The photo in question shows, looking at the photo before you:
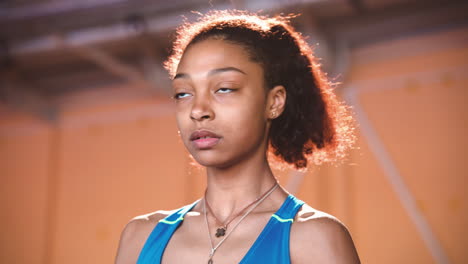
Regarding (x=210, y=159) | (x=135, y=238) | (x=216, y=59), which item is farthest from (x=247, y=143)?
(x=135, y=238)

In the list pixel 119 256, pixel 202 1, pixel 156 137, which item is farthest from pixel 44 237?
pixel 119 256

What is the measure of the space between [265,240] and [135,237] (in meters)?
0.41

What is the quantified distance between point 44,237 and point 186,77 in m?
5.00

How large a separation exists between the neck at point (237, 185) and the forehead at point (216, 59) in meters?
0.24

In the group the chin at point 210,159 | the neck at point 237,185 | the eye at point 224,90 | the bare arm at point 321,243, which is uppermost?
the eye at point 224,90

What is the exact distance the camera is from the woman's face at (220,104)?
1.37 meters

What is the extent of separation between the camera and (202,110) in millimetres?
1361

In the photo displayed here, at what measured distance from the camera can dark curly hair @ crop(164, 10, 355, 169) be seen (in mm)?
1508

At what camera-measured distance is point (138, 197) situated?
5.56 m

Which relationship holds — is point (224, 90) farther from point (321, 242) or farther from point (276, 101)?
point (321, 242)

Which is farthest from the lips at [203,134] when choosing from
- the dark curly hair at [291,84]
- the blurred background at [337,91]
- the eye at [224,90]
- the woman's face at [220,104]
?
the blurred background at [337,91]

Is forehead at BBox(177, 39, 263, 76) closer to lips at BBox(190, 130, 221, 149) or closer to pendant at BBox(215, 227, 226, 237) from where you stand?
lips at BBox(190, 130, 221, 149)

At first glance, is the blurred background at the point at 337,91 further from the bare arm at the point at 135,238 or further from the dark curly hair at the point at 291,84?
the bare arm at the point at 135,238

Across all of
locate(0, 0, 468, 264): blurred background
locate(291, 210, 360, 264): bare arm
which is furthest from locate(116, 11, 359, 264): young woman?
locate(0, 0, 468, 264): blurred background
